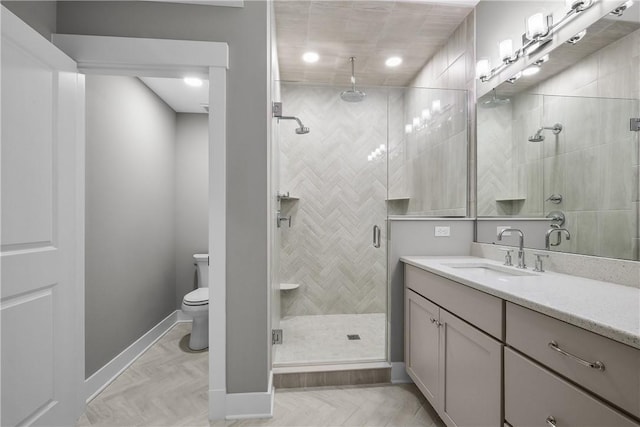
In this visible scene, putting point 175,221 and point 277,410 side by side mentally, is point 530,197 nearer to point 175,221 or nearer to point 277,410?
point 277,410

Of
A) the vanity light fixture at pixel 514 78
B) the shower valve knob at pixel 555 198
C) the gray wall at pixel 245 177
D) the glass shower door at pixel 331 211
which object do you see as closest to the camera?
the shower valve knob at pixel 555 198

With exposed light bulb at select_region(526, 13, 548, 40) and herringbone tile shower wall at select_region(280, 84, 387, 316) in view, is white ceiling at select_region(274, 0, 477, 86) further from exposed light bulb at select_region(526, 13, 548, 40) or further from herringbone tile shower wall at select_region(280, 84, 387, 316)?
exposed light bulb at select_region(526, 13, 548, 40)

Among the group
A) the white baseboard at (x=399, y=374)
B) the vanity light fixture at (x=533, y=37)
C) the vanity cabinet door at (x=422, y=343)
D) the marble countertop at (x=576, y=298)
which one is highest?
the vanity light fixture at (x=533, y=37)

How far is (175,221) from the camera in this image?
338 cm

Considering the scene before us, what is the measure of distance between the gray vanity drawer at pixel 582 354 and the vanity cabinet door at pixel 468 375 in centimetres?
16

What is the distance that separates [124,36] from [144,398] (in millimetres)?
2268

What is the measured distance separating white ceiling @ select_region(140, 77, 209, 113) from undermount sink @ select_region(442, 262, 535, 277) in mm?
2615

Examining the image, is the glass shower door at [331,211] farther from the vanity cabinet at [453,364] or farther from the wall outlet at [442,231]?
the vanity cabinet at [453,364]

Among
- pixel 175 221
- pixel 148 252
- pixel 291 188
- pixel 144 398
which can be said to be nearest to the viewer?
pixel 144 398

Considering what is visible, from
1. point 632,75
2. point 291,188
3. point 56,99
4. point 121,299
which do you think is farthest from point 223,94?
point 632,75

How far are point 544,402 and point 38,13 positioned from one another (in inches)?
112

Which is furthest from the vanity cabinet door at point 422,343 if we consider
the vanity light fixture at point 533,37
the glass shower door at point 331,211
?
the vanity light fixture at point 533,37

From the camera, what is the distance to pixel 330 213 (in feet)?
10.6

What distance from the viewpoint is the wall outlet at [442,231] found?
7.27 ft
